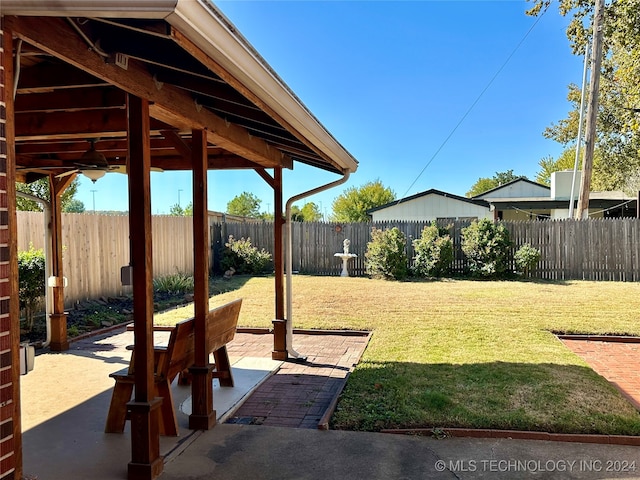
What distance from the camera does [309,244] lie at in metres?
16.3

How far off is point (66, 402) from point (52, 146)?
8.81ft

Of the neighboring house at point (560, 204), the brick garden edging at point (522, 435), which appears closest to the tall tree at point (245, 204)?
the neighboring house at point (560, 204)

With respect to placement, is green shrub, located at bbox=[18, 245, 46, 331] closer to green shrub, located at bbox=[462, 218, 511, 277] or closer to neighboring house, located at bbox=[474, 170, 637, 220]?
green shrub, located at bbox=[462, 218, 511, 277]

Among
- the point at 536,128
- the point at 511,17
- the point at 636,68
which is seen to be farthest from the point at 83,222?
the point at 536,128

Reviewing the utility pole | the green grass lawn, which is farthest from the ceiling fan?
the utility pole

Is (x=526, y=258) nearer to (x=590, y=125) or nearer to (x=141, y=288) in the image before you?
(x=590, y=125)

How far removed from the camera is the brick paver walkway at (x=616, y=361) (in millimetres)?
4893

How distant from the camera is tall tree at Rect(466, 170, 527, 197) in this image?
5734 cm

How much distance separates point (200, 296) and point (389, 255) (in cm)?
1089

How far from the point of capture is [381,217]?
23.6 meters

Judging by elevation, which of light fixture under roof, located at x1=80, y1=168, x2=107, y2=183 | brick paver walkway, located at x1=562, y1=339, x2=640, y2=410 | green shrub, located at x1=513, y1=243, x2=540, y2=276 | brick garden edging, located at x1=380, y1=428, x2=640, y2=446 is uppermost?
light fixture under roof, located at x1=80, y1=168, x2=107, y2=183

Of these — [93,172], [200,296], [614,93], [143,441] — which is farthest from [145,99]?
[614,93]

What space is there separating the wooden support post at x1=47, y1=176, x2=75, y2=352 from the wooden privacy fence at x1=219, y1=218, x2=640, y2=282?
1037 centimetres

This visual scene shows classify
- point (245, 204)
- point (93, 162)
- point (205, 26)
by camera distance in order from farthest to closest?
point (245, 204) → point (93, 162) → point (205, 26)
